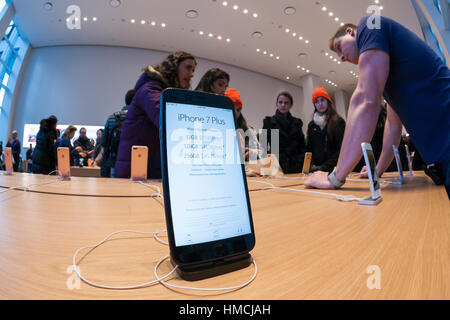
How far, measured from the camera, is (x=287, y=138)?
2221 millimetres

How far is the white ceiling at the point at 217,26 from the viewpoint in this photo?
16.6ft

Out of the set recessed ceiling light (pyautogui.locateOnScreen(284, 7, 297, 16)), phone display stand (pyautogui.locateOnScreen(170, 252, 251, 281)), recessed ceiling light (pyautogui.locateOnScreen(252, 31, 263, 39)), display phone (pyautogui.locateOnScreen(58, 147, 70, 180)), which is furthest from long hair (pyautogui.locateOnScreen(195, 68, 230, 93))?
recessed ceiling light (pyautogui.locateOnScreen(252, 31, 263, 39))

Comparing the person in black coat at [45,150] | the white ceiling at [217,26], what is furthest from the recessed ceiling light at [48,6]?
the person in black coat at [45,150]

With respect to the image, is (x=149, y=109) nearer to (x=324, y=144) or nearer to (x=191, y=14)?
(x=324, y=144)

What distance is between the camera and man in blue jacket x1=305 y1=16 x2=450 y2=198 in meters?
0.76

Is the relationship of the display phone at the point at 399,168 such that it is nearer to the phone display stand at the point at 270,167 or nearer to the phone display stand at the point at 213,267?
the phone display stand at the point at 270,167

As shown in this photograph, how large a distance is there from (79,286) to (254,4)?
595 centimetres

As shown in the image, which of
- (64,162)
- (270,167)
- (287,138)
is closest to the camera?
(64,162)

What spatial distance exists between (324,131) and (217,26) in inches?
198

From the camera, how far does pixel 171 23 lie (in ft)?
19.1

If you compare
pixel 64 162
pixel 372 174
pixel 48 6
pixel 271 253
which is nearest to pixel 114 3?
pixel 48 6

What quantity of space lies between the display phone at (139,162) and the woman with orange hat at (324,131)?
53.8 inches
